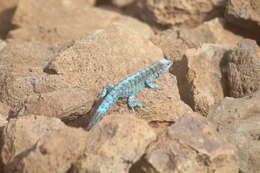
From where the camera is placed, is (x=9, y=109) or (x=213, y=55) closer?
(x=9, y=109)

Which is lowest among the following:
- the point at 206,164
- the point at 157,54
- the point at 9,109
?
the point at 9,109

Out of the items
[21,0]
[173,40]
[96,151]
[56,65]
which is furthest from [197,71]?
[21,0]

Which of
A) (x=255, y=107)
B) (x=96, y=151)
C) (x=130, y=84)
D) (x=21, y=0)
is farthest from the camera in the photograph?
(x=21, y=0)

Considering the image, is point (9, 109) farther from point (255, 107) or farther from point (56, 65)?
point (255, 107)

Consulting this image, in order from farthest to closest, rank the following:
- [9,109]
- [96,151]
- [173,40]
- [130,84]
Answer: [173,40]
[9,109]
[130,84]
[96,151]

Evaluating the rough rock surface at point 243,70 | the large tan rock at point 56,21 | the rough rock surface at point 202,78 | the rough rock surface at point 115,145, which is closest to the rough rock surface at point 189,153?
the rough rock surface at point 115,145

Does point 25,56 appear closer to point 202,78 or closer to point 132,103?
point 132,103

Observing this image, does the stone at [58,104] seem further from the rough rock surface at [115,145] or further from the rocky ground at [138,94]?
the rough rock surface at [115,145]

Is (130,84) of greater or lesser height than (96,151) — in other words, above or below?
below

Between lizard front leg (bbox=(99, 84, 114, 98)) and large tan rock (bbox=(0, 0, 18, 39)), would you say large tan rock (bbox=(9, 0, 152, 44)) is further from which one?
lizard front leg (bbox=(99, 84, 114, 98))

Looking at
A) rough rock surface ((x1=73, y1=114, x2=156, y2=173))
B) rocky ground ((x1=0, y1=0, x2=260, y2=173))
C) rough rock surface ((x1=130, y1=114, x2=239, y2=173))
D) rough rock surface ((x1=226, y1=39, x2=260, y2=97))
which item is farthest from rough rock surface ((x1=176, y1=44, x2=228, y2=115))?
rough rock surface ((x1=73, y1=114, x2=156, y2=173))
